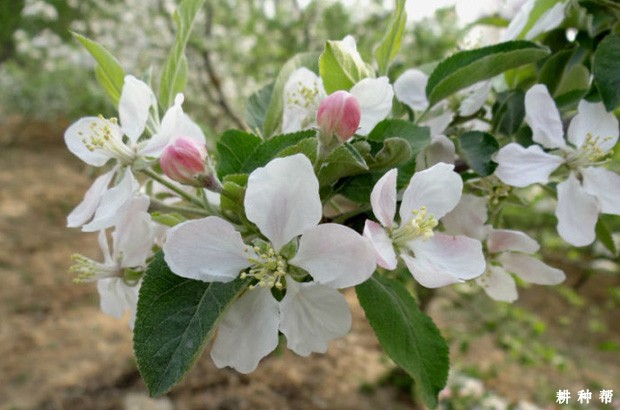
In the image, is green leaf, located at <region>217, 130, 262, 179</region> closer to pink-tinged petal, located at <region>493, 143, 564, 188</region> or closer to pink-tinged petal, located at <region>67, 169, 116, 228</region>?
pink-tinged petal, located at <region>67, 169, 116, 228</region>

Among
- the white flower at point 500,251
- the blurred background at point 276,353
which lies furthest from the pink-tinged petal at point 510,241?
the blurred background at point 276,353

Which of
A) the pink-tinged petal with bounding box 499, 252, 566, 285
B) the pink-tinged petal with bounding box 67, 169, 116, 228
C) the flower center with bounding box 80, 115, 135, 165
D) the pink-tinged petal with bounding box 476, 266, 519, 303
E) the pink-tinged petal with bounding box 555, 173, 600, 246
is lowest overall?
the pink-tinged petal with bounding box 476, 266, 519, 303

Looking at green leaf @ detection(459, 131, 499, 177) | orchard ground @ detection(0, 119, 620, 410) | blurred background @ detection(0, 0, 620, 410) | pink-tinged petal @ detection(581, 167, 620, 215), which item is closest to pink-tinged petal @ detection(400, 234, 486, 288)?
green leaf @ detection(459, 131, 499, 177)

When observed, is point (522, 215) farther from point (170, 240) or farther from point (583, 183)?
point (170, 240)

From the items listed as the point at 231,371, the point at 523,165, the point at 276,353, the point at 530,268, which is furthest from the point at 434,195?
the point at 231,371

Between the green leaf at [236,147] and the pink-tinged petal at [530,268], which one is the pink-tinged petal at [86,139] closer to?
the green leaf at [236,147]
